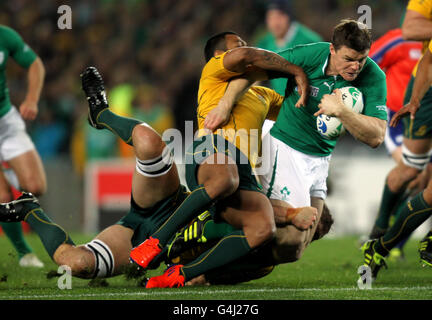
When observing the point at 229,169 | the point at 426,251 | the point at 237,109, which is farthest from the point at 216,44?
the point at 426,251

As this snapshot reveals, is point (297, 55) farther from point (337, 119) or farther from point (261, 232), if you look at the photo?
point (261, 232)

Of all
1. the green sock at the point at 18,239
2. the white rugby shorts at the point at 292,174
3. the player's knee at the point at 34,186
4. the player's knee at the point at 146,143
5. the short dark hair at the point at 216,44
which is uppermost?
the short dark hair at the point at 216,44

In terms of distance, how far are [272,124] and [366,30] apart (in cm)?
118

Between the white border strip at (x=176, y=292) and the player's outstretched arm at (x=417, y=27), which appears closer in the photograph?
the white border strip at (x=176, y=292)

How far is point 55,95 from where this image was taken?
13.0 meters

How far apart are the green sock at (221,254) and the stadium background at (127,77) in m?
5.50

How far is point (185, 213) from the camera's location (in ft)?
15.3

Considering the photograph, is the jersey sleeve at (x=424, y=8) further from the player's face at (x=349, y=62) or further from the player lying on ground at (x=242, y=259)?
the player lying on ground at (x=242, y=259)

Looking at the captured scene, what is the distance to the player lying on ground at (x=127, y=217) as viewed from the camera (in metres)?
4.96

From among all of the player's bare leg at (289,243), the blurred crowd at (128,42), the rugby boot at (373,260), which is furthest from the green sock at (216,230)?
the blurred crowd at (128,42)

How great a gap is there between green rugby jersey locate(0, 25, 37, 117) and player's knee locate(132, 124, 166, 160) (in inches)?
87.6

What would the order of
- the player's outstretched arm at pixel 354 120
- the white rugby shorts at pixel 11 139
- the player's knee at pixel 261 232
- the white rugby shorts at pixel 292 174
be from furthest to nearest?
the white rugby shorts at pixel 11 139 < the white rugby shorts at pixel 292 174 < the player's knee at pixel 261 232 < the player's outstretched arm at pixel 354 120
